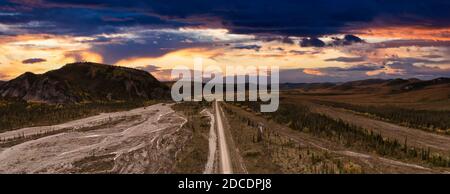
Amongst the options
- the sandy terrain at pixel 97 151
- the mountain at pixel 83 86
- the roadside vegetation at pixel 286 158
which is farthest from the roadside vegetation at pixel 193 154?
the mountain at pixel 83 86

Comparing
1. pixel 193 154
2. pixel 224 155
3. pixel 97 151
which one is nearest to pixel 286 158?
pixel 224 155

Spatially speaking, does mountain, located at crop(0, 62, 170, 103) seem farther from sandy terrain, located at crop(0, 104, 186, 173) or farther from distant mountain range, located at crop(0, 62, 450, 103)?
sandy terrain, located at crop(0, 104, 186, 173)

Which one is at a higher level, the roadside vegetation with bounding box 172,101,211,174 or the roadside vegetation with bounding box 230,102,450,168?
the roadside vegetation with bounding box 172,101,211,174

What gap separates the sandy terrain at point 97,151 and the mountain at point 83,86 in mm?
72680

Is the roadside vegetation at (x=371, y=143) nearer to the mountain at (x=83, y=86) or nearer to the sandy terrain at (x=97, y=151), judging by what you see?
the sandy terrain at (x=97, y=151)

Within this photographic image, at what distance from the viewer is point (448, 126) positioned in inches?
2154

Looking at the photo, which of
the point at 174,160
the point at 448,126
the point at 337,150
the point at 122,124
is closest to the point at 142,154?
the point at 174,160

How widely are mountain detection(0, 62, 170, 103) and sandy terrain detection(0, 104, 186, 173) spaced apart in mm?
72680

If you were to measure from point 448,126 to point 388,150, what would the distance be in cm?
2497

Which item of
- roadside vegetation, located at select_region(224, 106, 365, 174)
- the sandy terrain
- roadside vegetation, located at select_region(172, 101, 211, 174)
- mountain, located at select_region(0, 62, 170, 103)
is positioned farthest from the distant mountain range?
roadside vegetation, located at select_region(224, 106, 365, 174)

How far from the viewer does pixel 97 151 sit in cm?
3359

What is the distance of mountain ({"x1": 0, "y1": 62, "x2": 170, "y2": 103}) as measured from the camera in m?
119
